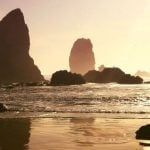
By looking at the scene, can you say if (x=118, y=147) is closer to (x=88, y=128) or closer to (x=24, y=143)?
(x=24, y=143)

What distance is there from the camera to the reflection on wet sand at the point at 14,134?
2301cm

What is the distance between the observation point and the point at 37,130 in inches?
1149

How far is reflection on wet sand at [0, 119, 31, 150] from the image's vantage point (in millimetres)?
23009

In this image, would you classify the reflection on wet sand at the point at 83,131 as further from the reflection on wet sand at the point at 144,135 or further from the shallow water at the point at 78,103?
the shallow water at the point at 78,103

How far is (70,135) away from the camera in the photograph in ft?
86.5

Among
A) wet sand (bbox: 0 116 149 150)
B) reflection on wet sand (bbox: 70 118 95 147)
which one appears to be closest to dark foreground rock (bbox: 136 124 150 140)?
wet sand (bbox: 0 116 149 150)

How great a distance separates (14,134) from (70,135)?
3922 millimetres

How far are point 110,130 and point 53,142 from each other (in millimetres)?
6585

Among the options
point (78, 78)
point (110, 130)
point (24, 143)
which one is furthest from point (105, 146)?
point (78, 78)

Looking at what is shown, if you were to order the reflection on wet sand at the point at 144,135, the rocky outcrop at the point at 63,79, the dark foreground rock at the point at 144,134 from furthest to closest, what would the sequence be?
the rocky outcrop at the point at 63,79
the dark foreground rock at the point at 144,134
the reflection on wet sand at the point at 144,135

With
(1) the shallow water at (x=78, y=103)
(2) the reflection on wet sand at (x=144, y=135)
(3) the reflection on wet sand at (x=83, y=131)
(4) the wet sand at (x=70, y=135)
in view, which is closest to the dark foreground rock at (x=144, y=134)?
(2) the reflection on wet sand at (x=144, y=135)

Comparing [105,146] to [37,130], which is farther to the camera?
[37,130]

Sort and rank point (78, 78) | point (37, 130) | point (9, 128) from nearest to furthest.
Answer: point (37, 130)
point (9, 128)
point (78, 78)

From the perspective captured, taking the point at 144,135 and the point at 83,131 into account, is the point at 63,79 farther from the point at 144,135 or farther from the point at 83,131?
the point at 144,135
